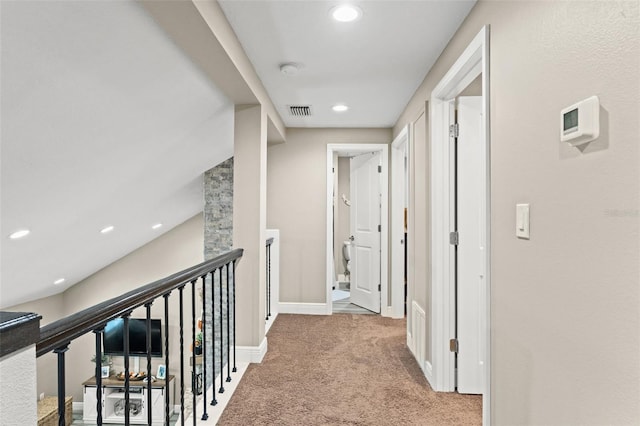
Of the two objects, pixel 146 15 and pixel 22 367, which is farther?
pixel 146 15

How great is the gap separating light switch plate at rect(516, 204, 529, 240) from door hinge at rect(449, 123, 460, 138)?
1.14 m

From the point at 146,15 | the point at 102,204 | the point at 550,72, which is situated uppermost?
the point at 146,15

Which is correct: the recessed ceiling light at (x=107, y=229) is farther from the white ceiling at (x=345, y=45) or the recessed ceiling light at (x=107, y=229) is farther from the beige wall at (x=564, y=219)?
the beige wall at (x=564, y=219)

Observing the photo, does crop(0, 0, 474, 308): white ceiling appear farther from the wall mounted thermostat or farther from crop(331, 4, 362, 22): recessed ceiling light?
the wall mounted thermostat

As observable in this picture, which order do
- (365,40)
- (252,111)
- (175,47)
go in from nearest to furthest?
1. (175,47)
2. (365,40)
3. (252,111)

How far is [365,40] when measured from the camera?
2.29 m

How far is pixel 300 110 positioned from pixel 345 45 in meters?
1.50

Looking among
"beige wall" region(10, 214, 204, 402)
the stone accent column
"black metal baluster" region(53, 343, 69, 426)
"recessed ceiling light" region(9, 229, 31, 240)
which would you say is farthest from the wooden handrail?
"beige wall" region(10, 214, 204, 402)

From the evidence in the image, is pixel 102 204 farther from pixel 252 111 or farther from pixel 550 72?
pixel 550 72

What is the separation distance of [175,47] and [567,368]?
2227 millimetres

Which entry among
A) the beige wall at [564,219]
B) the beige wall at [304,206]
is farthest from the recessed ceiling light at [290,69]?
the beige wall at [304,206]

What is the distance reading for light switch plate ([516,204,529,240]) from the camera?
55.5 inches

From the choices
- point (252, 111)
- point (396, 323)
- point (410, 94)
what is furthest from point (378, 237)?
point (252, 111)

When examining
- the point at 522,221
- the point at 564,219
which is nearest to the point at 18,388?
the point at 564,219
